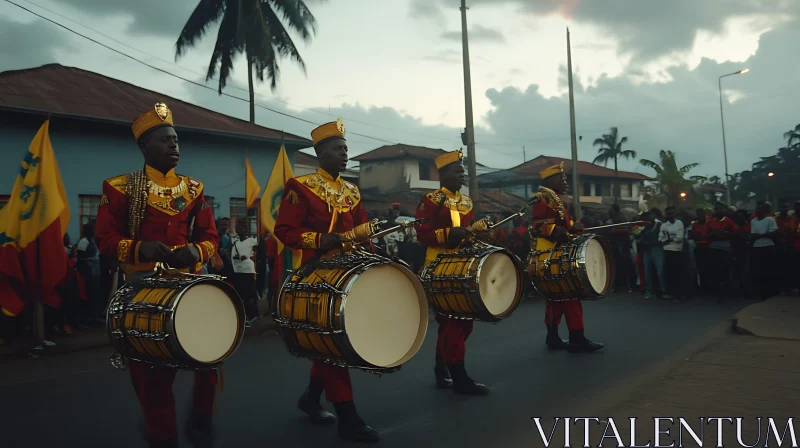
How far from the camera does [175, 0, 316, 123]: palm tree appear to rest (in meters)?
26.0

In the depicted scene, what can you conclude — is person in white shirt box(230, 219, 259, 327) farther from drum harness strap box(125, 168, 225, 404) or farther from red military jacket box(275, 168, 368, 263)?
drum harness strap box(125, 168, 225, 404)

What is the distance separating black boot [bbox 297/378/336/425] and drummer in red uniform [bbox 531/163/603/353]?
359cm

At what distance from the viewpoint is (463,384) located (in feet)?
19.8

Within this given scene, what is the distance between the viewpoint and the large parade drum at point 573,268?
7.28 m

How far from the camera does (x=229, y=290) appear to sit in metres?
4.02

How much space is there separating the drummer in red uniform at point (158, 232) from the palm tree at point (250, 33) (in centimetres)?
2266

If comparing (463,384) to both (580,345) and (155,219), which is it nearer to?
(580,345)

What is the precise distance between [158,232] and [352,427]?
183 centimetres

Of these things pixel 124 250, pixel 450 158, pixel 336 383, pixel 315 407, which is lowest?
pixel 315 407

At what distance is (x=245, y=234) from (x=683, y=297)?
8.98 m

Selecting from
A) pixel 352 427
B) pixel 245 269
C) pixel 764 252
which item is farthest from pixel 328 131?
pixel 764 252

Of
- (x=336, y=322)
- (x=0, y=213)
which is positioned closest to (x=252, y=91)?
(x=0, y=213)

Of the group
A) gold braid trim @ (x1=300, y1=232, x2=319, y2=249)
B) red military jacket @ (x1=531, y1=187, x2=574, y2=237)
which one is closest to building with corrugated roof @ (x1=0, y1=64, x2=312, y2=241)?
red military jacket @ (x1=531, y1=187, x2=574, y2=237)

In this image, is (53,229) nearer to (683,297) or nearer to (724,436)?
(724,436)
